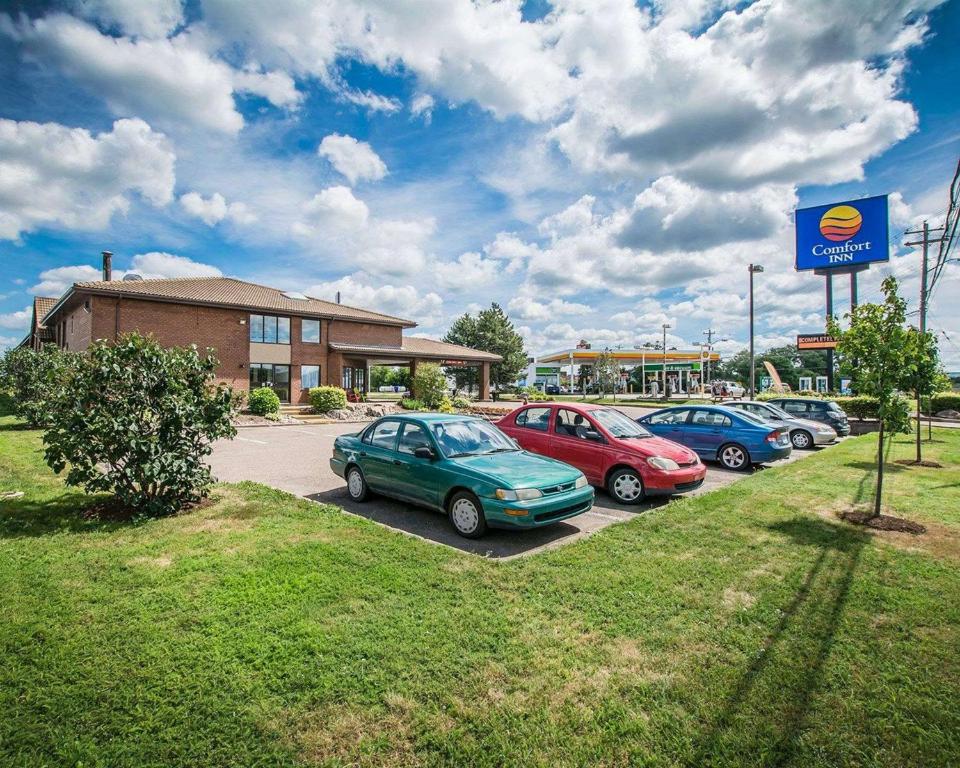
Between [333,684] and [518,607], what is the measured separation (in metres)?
1.59

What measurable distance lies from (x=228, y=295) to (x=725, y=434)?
25.5m

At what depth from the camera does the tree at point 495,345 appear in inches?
2165

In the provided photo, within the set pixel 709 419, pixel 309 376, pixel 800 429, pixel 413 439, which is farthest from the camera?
pixel 309 376

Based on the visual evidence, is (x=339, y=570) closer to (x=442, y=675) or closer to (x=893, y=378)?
(x=442, y=675)

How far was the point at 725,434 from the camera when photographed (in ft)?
37.3

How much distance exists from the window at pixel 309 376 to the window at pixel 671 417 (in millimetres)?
21031

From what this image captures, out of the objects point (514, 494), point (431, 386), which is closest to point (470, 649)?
point (514, 494)

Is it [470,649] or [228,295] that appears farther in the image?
[228,295]

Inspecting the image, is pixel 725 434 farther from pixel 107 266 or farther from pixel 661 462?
pixel 107 266

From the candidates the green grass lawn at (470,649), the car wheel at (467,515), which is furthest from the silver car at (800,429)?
the car wheel at (467,515)

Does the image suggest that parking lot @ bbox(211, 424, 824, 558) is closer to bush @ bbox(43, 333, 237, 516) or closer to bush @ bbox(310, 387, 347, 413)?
bush @ bbox(43, 333, 237, 516)

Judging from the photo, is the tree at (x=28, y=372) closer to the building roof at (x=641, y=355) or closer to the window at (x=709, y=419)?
the window at (x=709, y=419)

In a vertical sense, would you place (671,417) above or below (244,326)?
below

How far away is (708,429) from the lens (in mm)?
11641
